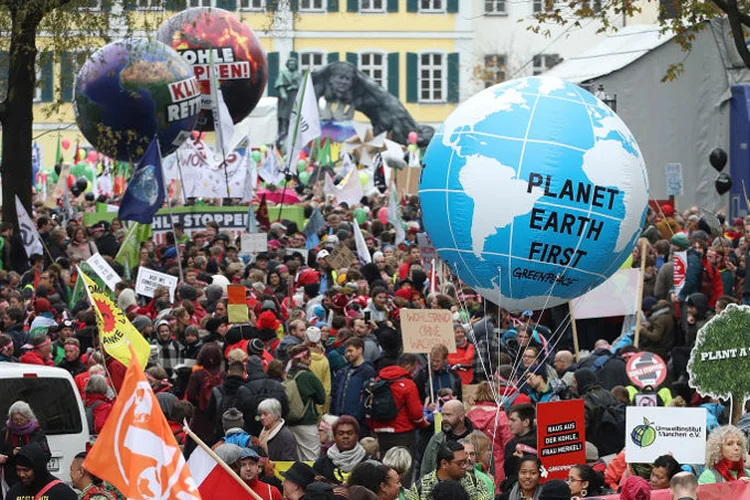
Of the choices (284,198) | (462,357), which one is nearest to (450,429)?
(462,357)

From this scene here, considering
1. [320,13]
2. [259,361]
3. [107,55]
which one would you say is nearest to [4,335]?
[259,361]

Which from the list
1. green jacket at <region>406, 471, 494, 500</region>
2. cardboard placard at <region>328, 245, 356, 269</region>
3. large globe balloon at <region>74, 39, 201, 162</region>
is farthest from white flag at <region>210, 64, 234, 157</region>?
green jacket at <region>406, 471, 494, 500</region>

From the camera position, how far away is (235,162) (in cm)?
3084

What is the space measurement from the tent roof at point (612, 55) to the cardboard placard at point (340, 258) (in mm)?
9969

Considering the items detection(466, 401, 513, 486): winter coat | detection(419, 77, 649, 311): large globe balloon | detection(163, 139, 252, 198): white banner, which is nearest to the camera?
detection(466, 401, 513, 486): winter coat

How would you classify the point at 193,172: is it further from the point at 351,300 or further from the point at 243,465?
the point at 243,465

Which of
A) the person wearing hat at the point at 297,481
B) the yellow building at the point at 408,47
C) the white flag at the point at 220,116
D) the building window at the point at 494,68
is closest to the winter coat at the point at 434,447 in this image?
the person wearing hat at the point at 297,481

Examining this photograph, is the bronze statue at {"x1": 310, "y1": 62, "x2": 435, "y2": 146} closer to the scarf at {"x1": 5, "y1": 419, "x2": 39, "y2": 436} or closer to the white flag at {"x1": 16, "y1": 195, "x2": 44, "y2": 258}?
the white flag at {"x1": 16, "y1": 195, "x2": 44, "y2": 258}

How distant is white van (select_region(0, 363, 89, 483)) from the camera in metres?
13.3

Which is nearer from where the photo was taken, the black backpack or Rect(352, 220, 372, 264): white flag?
the black backpack

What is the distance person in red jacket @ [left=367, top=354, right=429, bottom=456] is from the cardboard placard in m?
7.24

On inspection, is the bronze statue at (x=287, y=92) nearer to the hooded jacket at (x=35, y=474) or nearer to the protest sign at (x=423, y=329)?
the protest sign at (x=423, y=329)

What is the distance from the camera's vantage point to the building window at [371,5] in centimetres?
7175

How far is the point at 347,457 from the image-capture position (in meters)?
11.6
